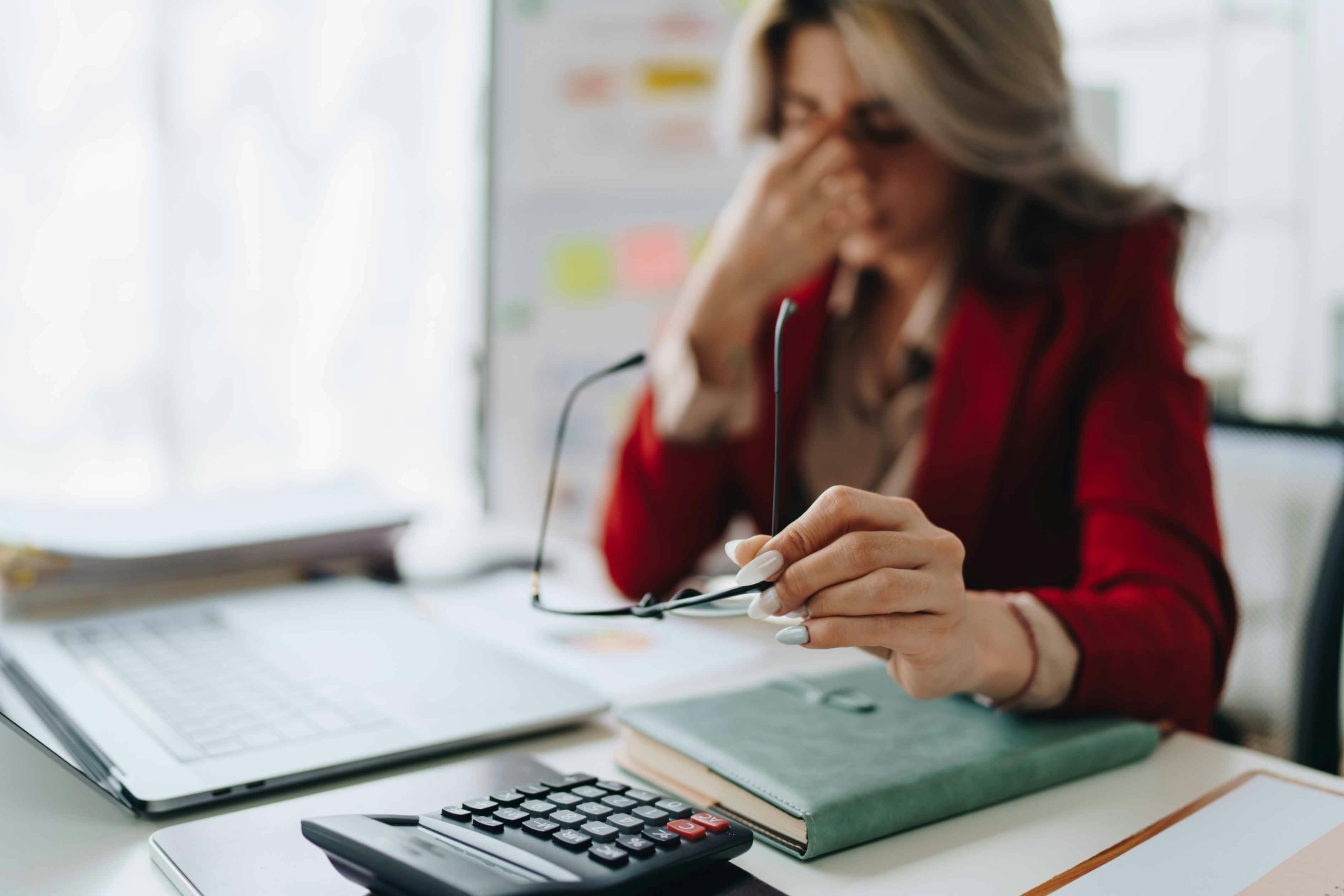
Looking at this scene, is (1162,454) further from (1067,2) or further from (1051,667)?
(1067,2)

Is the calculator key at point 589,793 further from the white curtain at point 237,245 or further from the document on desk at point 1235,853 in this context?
the white curtain at point 237,245

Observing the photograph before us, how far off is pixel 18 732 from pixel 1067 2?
1862mm

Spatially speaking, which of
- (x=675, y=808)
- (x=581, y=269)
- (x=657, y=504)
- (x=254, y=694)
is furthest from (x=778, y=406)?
(x=581, y=269)

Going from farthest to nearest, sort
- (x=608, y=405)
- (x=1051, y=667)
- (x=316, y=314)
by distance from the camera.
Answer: (x=608, y=405)
(x=316, y=314)
(x=1051, y=667)

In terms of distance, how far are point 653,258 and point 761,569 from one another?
137 centimetres

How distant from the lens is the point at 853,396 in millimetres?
1079

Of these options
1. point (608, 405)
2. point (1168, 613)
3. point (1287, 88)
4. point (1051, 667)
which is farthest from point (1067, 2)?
point (1051, 667)

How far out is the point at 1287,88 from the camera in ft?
4.91

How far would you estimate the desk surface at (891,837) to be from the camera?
0.45 meters

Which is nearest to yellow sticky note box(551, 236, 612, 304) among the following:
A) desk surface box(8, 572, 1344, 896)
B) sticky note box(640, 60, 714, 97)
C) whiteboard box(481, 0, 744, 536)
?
whiteboard box(481, 0, 744, 536)

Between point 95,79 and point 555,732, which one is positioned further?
point 95,79

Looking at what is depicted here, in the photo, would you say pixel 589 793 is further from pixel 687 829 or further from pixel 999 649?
pixel 999 649

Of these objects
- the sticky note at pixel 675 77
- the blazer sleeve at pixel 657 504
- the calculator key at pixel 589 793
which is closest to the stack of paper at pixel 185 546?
the blazer sleeve at pixel 657 504

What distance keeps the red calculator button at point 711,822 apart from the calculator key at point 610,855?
43 mm
